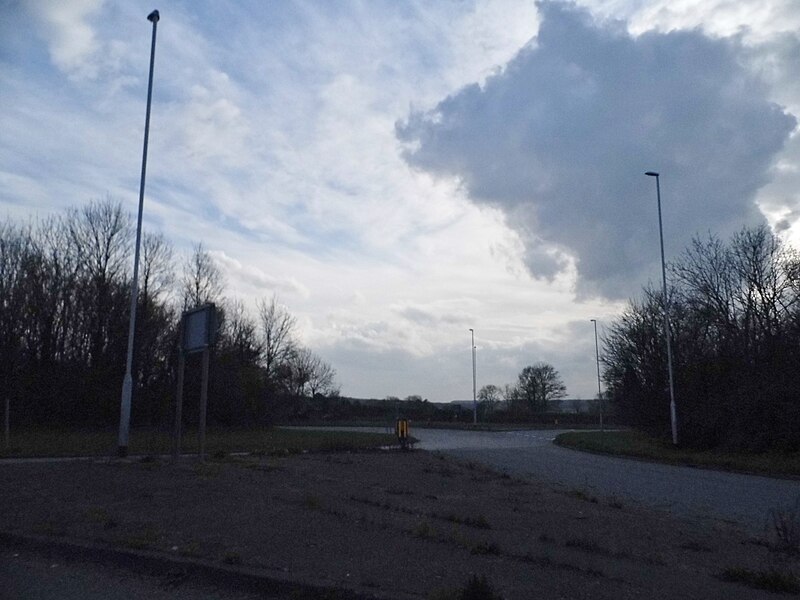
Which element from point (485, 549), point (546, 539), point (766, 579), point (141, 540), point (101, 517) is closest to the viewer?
point (766, 579)

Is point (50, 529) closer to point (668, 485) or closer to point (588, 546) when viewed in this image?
point (588, 546)

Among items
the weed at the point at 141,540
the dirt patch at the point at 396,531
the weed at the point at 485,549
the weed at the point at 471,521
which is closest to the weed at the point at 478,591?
the dirt patch at the point at 396,531

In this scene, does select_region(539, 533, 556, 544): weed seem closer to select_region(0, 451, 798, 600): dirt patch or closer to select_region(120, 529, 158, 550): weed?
select_region(0, 451, 798, 600): dirt patch

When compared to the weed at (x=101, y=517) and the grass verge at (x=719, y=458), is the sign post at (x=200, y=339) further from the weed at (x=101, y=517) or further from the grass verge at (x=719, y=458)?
the grass verge at (x=719, y=458)

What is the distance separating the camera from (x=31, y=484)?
46.4 feet

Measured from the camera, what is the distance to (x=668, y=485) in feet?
65.3

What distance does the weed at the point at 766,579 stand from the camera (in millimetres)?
7219

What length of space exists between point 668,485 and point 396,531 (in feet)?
40.7

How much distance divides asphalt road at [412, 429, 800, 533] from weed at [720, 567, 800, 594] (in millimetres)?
4845

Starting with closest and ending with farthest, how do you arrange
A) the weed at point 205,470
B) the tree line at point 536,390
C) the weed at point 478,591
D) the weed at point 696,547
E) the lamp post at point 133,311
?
the weed at point 478,591 → the weed at point 696,547 → the weed at point 205,470 → the lamp post at point 133,311 → the tree line at point 536,390

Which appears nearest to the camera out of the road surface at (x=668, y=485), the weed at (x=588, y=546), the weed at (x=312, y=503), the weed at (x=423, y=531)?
the weed at (x=588, y=546)

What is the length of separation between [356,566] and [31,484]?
→ 29.5 ft

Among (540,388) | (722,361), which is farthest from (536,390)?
(722,361)

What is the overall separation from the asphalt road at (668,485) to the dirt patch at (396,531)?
1497mm
